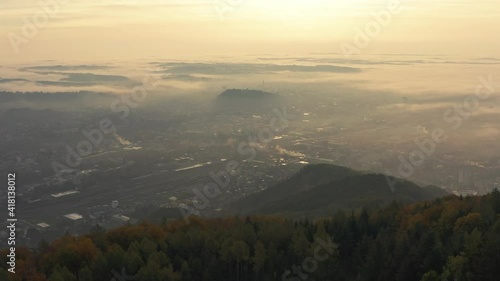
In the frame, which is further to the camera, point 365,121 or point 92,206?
point 365,121

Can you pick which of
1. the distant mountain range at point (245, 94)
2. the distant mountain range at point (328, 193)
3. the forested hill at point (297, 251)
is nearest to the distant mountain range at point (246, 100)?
the distant mountain range at point (245, 94)

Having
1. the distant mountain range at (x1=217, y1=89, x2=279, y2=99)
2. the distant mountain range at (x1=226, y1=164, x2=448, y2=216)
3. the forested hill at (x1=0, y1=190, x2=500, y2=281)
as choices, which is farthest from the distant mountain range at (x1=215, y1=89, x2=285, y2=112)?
the forested hill at (x1=0, y1=190, x2=500, y2=281)

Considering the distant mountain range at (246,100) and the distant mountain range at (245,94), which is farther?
the distant mountain range at (245,94)

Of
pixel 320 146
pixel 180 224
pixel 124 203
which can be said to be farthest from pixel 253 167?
pixel 180 224

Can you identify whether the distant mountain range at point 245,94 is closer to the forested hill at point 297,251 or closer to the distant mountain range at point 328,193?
the distant mountain range at point 328,193

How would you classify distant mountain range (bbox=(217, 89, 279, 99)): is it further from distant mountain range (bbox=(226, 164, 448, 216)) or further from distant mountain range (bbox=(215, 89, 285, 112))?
distant mountain range (bbox=(226, 164, 448, 216))

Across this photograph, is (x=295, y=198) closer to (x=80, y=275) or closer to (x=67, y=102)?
(x=80, y=275)
